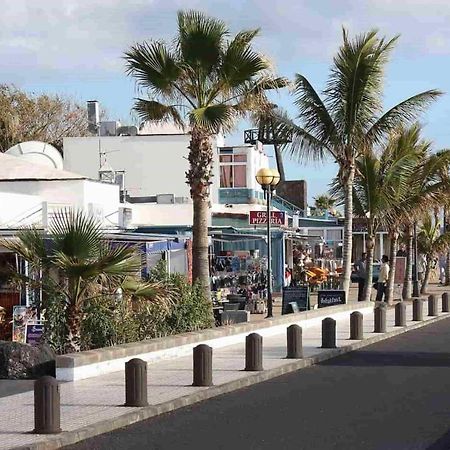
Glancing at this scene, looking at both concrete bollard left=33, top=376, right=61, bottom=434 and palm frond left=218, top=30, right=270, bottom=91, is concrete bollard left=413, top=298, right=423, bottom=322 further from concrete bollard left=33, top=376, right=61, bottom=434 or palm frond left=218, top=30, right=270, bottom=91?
concrete bollard left=33, top=376, right=61, bottom=434

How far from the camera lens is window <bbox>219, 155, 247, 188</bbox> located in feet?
159

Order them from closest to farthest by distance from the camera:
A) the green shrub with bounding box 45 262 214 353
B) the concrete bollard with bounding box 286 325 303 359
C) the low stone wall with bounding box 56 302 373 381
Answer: the low stone wall with bounding box 56 302 373 381 → the green shrub with bounding box 45 262 214 353 → the concrete bollard with bounding box 286 325 303 359

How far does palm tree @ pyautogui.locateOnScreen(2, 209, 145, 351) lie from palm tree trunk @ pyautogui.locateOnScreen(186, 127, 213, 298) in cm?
559

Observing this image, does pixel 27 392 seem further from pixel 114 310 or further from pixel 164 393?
pixel 114 310

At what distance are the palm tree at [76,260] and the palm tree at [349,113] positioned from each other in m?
13.5

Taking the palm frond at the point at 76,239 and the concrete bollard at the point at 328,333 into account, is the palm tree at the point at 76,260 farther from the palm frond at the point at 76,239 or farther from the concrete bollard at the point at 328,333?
the concrete bollard at the point at 328,333

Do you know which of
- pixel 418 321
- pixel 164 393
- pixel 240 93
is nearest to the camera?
pixel 164 393

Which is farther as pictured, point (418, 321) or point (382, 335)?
point (418, 321)

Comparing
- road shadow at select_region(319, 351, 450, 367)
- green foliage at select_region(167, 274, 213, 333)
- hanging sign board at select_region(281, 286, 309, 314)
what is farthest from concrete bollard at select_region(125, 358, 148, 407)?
hanging sign board at select_region(281, 286, 309, 314)

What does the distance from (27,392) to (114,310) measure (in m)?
3.43

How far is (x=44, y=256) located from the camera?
1631 cm

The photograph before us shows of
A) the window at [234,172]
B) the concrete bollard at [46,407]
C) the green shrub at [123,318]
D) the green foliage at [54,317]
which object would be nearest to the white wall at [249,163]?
the window at [234,172]

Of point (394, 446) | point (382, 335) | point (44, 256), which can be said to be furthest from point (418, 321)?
point (394, 446)

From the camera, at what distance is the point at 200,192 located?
22328 millimetres
